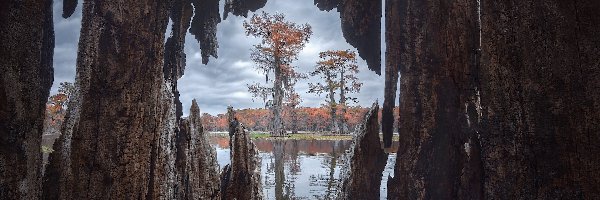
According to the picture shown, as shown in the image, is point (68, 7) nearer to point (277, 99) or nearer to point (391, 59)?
point (391, 59)

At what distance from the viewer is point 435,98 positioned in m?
3.75

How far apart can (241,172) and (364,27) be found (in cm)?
251

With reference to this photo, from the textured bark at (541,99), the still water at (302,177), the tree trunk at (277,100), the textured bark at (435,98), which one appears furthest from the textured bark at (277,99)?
the textured bark at (541,99)

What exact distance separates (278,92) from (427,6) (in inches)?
975

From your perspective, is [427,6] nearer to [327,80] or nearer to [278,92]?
[278,92]

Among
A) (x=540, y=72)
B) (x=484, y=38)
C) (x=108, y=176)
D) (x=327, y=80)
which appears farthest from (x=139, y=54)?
(x=327, y=80)

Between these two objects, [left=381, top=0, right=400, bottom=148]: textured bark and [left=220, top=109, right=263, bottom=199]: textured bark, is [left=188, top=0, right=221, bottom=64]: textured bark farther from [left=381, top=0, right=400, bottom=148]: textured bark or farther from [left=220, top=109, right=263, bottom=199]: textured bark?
[left=381, top=0, right=400, bottom=148]: textured bark

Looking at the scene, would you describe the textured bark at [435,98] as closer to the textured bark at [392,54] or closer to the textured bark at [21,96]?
the textured bark at [392,54]

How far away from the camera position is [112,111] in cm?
282

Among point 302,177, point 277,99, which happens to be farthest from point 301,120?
point 302,177

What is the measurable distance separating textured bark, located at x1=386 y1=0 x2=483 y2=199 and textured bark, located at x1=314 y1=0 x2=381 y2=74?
1062mm

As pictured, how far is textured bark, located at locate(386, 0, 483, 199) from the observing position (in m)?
3.51

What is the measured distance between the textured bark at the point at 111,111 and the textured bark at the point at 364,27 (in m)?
2.88

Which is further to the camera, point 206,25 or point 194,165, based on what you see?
point 206,25
